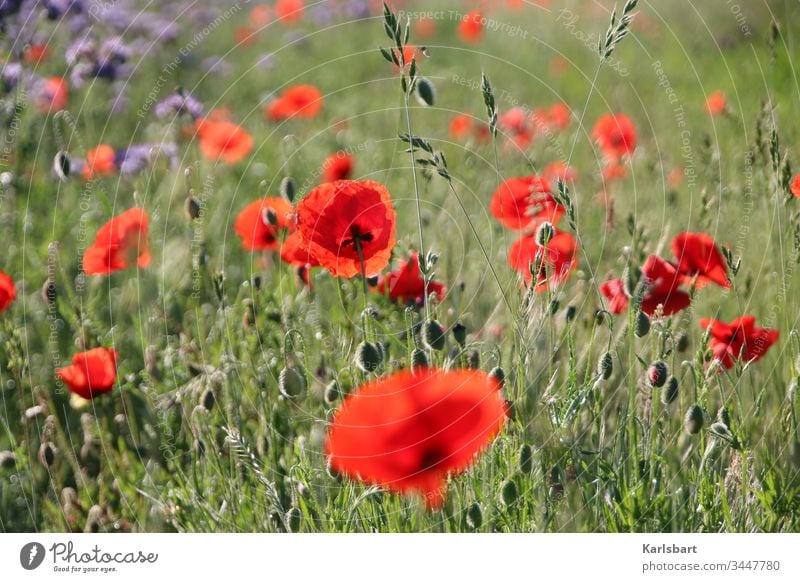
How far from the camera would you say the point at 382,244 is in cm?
92

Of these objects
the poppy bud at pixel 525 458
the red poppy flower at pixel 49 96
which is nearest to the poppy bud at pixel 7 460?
the poppy bud at pixel 525 458

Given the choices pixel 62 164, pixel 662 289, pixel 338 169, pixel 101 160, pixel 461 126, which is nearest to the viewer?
pixel 662 289

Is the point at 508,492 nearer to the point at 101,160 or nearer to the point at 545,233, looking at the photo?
the point at 545,233

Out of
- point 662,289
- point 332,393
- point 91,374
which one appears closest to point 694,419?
point 662,289

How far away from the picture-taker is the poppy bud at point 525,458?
86 centimetres

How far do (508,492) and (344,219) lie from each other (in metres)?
0.29

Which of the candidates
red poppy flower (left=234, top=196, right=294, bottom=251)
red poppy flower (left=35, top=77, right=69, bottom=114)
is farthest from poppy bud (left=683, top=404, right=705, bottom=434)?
red poppy flower (left=35, top=77, right=69, bottom=114)

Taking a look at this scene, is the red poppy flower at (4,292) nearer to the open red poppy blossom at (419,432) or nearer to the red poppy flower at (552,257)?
the open red poppy blossom at (419,432)

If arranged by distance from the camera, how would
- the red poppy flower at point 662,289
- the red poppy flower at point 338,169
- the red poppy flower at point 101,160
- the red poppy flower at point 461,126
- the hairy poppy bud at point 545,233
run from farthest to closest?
the red poppy flower at point 461,126 → the red poppy flower at point 101,160 → the red poppy flower at point 338,169 → the red poppy flower at point 662,289 → the hairy poppy bud at point 545,233

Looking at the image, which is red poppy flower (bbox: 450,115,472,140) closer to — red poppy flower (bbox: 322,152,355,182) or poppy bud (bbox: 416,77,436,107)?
red poppy flower (bbox: 322,152,355,182)

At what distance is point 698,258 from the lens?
97 cm
